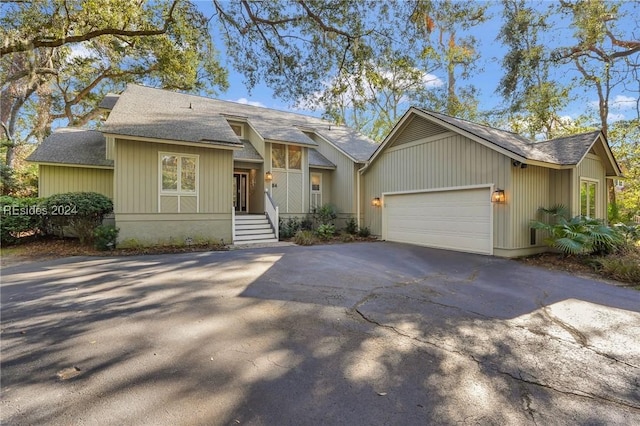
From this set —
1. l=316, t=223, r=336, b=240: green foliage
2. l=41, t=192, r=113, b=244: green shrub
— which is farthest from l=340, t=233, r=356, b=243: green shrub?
l=41, t=192, r=113, b=244: green shrub

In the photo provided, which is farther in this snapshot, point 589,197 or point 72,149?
point 72,149

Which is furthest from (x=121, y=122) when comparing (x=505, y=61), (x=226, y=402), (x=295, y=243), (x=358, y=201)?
(x=505, y=61)

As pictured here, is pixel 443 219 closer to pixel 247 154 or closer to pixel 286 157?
pixel 286 157

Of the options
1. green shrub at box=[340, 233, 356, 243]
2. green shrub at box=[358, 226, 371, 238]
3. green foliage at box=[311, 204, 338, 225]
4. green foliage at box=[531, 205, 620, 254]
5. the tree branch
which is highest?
the tree branch

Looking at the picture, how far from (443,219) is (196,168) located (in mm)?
8858

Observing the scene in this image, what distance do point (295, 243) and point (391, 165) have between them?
5.11 m

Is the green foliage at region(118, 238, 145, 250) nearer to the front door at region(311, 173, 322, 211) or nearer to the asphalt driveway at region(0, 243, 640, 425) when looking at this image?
the asphalt driveway at region(0, 243, 640, 425)

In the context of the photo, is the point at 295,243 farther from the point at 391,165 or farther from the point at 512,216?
the point at 512,216

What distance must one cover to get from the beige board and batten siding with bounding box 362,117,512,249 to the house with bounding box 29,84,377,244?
1283 mm

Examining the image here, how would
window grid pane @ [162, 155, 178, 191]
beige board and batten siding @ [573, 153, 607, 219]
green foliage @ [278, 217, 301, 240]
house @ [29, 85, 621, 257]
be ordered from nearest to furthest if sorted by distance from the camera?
house @ [29, 85, 621, 257] < beige board and batten siding @ [573, 153, 607, 219] < window grid pane @ [162, 155, 178, 191] < green foliage @ [278, 217, 301, 240]

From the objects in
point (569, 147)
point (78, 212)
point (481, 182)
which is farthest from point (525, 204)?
point (78, 212)

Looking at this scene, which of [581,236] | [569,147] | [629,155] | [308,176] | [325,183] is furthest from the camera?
[629,155]

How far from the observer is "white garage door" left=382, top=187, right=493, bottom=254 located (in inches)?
367

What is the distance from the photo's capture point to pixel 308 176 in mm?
14664
